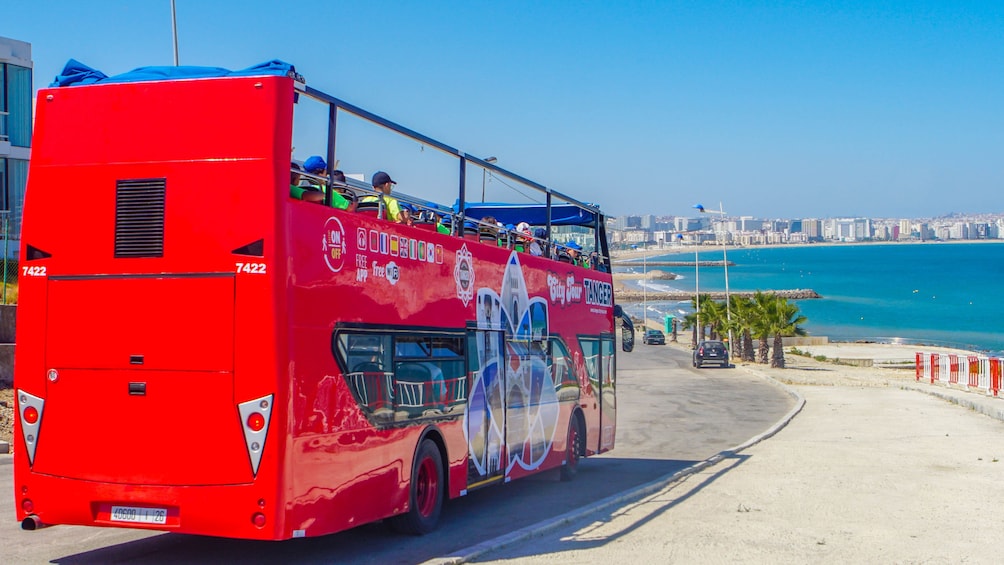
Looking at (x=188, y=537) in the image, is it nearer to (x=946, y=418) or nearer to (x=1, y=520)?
(x=1, y=520)

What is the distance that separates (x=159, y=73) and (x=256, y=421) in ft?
9.16

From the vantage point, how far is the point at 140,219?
320 inches

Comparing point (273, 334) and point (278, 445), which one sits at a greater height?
point (273, 334)

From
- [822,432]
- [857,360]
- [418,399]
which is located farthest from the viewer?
[857,360]

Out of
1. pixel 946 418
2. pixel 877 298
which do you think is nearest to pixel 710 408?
pixel 946 418

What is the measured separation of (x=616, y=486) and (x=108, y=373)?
28.2 ft

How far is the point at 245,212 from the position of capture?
26.2 ft

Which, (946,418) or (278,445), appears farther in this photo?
(946,418)

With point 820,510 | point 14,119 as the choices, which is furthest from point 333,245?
point 14,119

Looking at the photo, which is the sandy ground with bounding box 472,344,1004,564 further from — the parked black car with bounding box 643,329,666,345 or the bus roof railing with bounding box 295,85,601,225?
the parked black car with bounding box 643,329,666,345

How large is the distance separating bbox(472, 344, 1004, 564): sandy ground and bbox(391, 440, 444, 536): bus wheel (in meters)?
1.08

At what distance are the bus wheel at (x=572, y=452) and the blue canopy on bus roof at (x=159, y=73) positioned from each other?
8.71 meters

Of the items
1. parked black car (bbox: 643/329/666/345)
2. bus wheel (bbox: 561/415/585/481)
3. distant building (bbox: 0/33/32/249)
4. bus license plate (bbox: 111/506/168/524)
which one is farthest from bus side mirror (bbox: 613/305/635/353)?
parked black car (bbox: 643/329/666/345)

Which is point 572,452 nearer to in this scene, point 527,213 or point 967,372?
point 527,213
